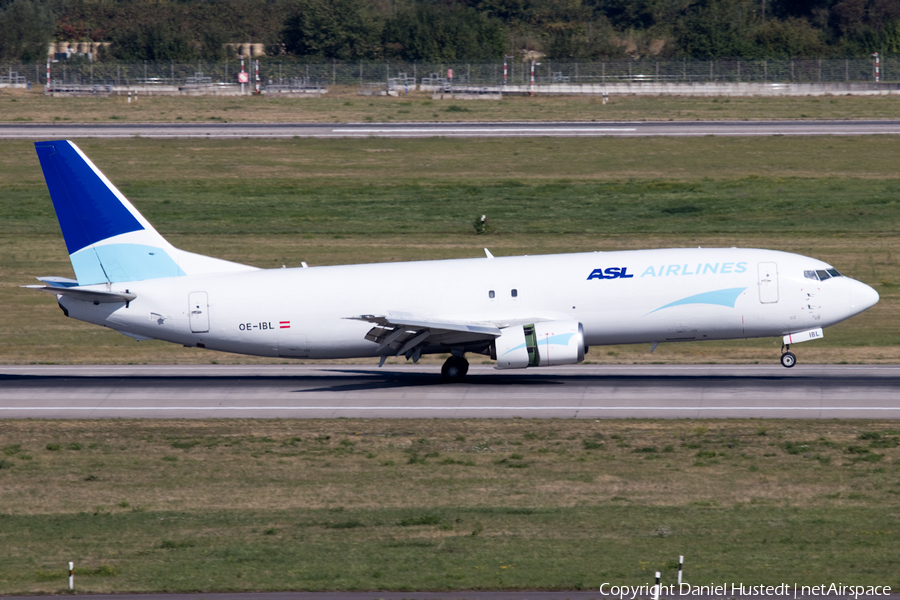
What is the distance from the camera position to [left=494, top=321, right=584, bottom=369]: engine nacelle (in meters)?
36.0

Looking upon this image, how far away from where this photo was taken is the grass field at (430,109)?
9988 centimetres

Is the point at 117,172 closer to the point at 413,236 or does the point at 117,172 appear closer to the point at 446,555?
the point at 413,236

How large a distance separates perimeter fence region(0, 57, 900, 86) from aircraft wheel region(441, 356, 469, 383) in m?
85.7

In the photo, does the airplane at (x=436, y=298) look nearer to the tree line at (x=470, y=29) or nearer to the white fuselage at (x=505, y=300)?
the white fuselage at (x=505, y=300)

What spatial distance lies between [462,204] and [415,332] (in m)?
38.2

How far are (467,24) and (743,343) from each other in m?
112

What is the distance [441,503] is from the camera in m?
24.5

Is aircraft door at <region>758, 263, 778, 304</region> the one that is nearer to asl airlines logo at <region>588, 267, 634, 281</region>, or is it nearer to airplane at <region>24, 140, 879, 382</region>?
airplane at <region>24, 140, 879, 382</region>

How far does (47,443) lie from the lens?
30.5 metres

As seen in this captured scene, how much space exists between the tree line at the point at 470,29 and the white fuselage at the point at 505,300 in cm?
10663

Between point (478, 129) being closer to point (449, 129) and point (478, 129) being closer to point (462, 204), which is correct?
point (449, 129)

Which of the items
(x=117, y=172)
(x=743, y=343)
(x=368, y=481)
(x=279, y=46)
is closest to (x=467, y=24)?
(x=279, y=46)

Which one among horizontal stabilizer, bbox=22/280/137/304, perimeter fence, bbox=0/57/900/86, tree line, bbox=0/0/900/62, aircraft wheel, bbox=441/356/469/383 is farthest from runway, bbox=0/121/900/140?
horizontal stabilizer, bbox=22/280/137/304

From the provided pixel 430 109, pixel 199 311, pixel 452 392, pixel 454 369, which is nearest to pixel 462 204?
pixel 430 109
